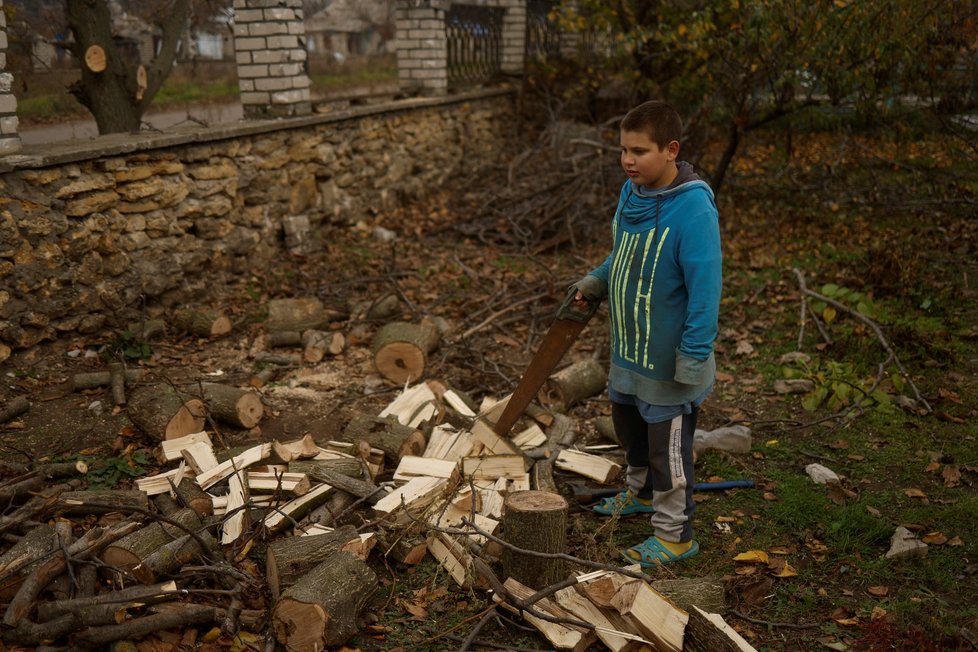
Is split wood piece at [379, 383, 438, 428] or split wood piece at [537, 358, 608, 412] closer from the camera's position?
split wood piece at [379, 383, 438, 428]

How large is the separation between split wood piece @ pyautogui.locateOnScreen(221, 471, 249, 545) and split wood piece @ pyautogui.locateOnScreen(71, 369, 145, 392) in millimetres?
1754

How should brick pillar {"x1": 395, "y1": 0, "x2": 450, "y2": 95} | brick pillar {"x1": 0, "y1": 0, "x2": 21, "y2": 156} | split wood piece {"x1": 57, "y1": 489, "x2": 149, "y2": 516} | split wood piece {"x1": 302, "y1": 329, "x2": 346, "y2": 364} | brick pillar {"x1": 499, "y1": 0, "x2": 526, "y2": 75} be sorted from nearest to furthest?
1. split wood piece {"x1": 57, "y1": 489, "x2": 149, "y2": 516}
2. brick pillar {"x1": 0, "y1": 0, "x2": 21, "y2": 156}
3. split wood piece {"x1": 302, "y1": 329, "x2": 346, "y2": 364}
4. brick pillar {"x1": 395, "y1": 0, "x2": 450, "y2": 95}
5. brick pillar {"x1": 499, "y1": 0, "x2": 526, "y2": 75}

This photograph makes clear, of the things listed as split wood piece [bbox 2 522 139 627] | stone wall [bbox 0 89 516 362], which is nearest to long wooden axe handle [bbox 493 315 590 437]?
split wood piece [bbox 2 522 139 627]

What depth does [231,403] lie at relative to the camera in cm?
468

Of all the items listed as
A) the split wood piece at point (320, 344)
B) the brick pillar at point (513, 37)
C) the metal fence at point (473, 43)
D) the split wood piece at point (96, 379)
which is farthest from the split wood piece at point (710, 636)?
the brick pillar at point (513, 37)

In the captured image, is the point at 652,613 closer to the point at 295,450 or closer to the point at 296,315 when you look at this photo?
the point at 295,450

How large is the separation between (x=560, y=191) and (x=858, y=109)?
3.44 metres

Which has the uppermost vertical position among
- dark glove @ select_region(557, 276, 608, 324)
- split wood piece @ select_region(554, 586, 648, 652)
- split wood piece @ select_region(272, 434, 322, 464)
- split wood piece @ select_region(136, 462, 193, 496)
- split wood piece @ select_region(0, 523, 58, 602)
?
dark glove @ select_region(557, 276, 608, 324)

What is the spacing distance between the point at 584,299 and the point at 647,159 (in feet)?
2.62

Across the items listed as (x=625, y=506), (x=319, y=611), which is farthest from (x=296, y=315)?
(x=319, y=611)

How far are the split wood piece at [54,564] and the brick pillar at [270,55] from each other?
17.9 feet

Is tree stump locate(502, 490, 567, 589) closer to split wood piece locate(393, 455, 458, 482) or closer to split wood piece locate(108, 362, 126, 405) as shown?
split wood piece locate(393, 455, 458, 482)

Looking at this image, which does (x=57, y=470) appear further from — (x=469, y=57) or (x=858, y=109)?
(x=469, y=57)

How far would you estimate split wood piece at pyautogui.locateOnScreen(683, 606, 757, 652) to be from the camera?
9.05 ft
